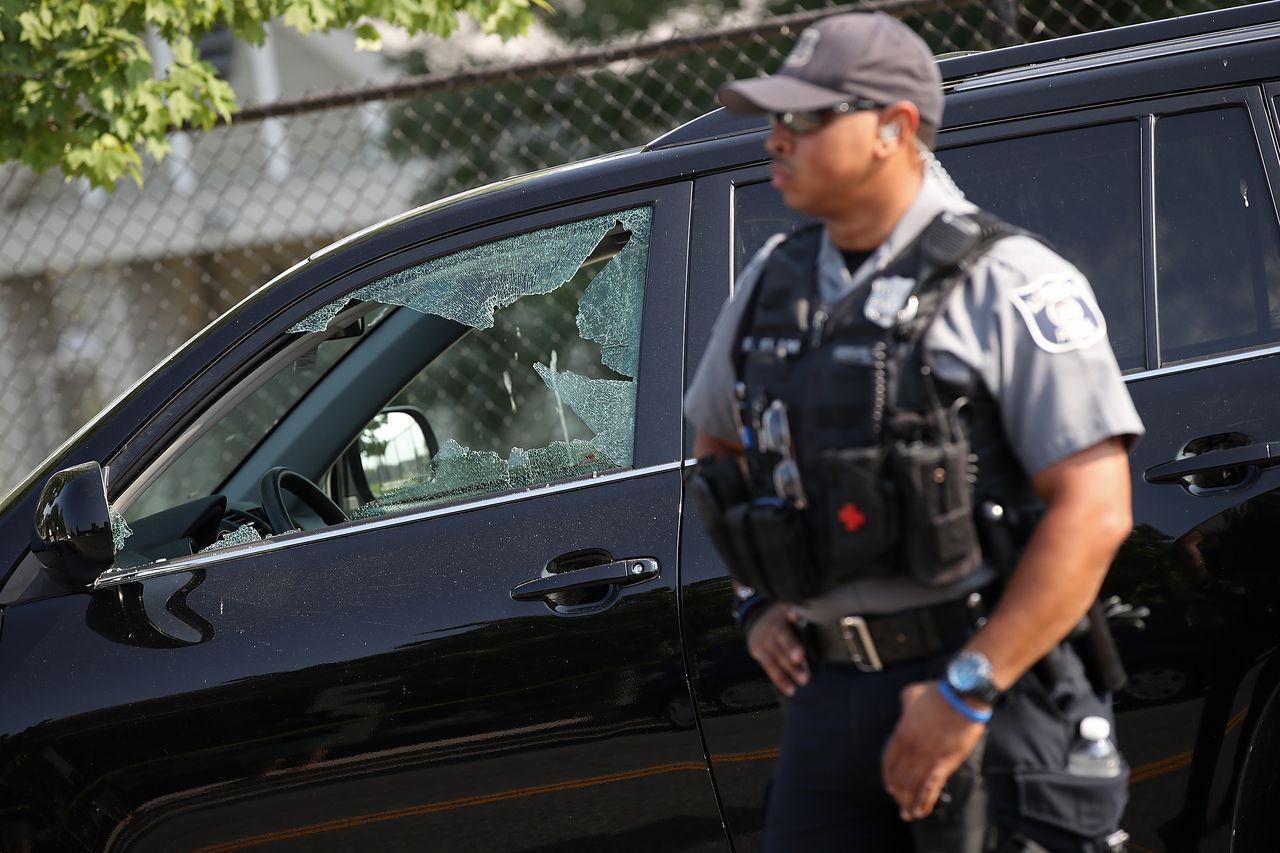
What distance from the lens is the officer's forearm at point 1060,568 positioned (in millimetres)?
1623

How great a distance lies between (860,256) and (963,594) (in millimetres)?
438

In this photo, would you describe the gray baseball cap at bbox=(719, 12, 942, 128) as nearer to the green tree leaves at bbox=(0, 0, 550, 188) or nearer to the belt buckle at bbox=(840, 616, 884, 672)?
the belt buckle at bbox=(840, 616, 884, 672)

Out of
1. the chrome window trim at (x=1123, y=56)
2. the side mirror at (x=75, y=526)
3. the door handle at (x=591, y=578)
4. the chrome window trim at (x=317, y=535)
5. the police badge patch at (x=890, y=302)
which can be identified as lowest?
the door handle at (x=591, y=578)

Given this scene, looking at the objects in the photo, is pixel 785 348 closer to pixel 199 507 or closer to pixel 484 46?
pixel 199 507

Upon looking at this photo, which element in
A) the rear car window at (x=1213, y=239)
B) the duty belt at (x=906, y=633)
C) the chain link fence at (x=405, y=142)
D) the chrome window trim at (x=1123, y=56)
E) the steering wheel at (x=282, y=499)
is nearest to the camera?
the duty belt at (x=906, y=633)

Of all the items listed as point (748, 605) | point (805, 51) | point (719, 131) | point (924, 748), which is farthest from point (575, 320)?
point (924, 748)

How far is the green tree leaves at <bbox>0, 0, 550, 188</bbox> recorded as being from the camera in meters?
4.46

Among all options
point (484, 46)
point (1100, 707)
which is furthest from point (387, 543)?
point (484, 46)

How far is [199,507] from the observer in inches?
120

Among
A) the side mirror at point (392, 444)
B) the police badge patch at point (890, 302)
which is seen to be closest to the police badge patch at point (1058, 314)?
the police badge patch at point (890, 302)

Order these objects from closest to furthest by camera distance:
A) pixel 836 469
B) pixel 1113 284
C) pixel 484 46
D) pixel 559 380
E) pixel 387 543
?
pixel 836 469 → pixel 1113 284 → pixel 387 543 → pixel 559 380 → pixel 484 46

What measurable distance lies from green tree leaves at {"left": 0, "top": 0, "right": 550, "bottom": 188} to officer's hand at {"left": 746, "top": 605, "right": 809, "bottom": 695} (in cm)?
335

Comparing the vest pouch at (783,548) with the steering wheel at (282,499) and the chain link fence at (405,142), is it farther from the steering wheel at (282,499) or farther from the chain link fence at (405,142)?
the chain link fence at (405,142)

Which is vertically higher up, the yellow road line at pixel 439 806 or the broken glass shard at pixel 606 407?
the broken glass shard at pixel 606 407
